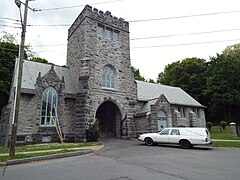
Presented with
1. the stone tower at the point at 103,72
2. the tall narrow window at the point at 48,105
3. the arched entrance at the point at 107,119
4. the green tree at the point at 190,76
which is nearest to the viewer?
the tall narrow window at the point at 48,105

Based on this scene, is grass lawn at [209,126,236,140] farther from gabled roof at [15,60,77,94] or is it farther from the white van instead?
gabled roof at [15,60,77,94]

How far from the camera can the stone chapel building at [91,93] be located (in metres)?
16.4

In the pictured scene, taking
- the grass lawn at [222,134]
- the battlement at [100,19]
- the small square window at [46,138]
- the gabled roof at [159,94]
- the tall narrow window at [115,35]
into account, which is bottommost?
the grass lawn at [222,134]

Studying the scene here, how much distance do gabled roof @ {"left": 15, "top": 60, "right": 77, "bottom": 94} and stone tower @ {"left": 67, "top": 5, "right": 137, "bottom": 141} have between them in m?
0.71

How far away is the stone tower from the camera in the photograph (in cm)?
1853

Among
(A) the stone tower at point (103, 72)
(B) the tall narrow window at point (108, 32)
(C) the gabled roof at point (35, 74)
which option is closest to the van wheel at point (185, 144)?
(A) the stone tower at point (103, 72)

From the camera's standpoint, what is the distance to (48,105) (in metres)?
17.0

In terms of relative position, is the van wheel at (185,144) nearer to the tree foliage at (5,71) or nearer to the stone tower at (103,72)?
the stone tower at (103,72)

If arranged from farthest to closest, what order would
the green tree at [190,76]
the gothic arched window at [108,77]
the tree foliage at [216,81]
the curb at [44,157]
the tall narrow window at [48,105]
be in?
the green tree at [190,76], the tree foliage at [216,81], the gothic arched window at [108,77], the tall narrow window at [48,105], the curb at [44,157]

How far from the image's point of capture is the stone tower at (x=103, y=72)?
1853 cm

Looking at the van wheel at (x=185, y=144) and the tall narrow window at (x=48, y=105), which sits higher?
the tall narrow window at (x=48, y=105)

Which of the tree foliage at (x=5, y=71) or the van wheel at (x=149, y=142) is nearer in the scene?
the van wheel at (x=149, y=142)

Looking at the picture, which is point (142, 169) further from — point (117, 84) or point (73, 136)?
point (117, 84)

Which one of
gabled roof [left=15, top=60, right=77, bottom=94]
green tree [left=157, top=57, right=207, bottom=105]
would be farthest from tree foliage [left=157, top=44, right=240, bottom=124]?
gabled roof [left=15, top=60, right=77, bottom=94]
